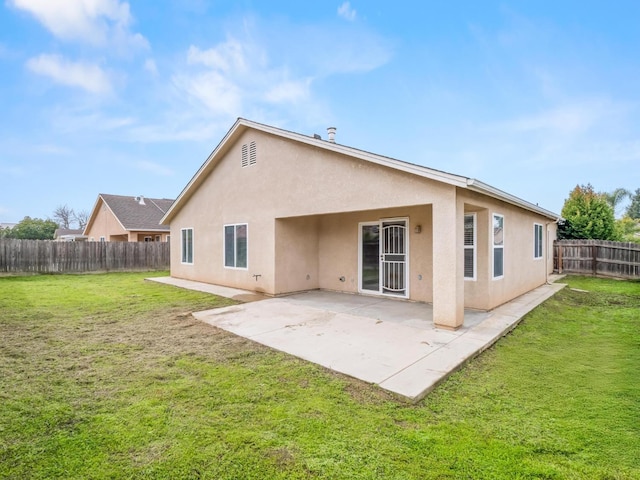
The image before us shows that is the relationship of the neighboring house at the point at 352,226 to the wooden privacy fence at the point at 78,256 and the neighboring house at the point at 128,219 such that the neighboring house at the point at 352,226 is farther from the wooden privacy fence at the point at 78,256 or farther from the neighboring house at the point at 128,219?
the neighboring house at the point at 128,219

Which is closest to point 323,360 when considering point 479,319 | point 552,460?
point 552,460

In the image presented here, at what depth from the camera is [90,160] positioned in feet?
80.2

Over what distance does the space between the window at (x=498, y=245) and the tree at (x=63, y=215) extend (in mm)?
72238

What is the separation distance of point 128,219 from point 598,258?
26416 millimetres

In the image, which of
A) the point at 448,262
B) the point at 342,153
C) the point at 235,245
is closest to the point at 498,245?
the point at 448,262

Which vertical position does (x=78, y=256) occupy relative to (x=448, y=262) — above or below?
below

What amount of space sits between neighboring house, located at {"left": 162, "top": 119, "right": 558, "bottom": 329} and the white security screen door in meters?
0.03

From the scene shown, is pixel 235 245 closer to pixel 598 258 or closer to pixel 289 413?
pixel 289 413

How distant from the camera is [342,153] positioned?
740 centimetres

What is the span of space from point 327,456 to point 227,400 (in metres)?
1.38

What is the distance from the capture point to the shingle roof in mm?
22283

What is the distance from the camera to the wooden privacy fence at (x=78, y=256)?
15031 millimetres

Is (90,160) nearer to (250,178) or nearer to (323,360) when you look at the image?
(250,178)

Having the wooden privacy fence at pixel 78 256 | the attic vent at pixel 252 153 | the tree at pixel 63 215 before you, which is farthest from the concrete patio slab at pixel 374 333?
the tree at pixel 63 215
